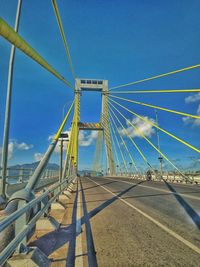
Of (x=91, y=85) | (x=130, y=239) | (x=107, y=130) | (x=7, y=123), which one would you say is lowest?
(x=130, y=239)

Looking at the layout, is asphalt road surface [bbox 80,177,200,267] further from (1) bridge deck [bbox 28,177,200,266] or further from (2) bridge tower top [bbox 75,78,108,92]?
(2) bridge tower top [bbox 75,78,108,92]

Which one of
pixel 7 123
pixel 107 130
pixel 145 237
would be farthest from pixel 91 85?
pixel 145 237

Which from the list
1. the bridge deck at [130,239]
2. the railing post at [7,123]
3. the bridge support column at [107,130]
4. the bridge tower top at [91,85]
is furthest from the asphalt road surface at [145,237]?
the bridge tower top at [91,85]

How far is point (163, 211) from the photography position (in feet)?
29.5

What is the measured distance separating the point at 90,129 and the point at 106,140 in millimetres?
9385

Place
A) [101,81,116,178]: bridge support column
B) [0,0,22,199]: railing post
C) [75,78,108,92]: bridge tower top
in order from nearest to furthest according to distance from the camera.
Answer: [0,0,22,199]: railing post
[101,81,116,178]: bridge support column
[75,78,108,92]: bridge tower top

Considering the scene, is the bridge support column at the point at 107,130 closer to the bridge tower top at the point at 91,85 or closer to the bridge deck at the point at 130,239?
the bridge tower top at the point at 91,85

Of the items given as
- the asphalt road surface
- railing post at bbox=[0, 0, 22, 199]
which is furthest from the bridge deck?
railing post at bbox=[0, 0, 22, 199]

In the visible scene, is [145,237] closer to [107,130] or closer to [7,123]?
[7,123]

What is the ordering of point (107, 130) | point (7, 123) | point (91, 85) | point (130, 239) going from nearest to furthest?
1. point (130, 239)
2. point (7, 123)
3. point (107, 130)
4. point (91, 85)

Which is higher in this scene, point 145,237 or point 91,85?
point 91,85

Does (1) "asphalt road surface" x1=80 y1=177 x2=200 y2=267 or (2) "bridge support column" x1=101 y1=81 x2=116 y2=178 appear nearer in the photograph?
(1) "asphalt road surface" x1=80 y1=177 x2=200 y2=267

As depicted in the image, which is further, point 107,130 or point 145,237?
point 107,130

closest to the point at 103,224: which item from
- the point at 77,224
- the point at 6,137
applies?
the point at 77,224
